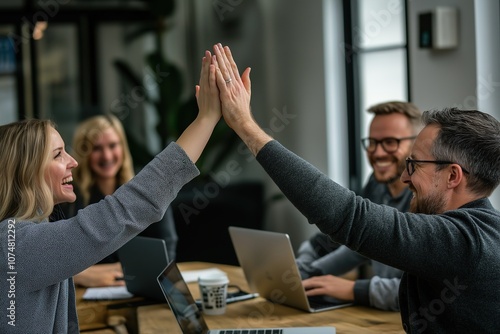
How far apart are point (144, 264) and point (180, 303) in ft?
1.90

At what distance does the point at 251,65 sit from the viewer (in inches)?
243

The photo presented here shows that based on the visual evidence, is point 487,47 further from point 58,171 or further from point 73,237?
point 73,237

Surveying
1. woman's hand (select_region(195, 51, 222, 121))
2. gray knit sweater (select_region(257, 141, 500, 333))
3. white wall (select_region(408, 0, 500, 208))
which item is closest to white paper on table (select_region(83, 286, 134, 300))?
woman's hand (select_region(195, 51, 222, 121))

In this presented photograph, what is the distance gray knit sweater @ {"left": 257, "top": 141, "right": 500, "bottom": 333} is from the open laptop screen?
0.68 m

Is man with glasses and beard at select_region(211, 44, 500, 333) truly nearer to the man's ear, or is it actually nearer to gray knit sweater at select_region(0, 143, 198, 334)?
the man's ear

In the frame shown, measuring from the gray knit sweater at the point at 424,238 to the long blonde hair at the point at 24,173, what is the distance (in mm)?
597

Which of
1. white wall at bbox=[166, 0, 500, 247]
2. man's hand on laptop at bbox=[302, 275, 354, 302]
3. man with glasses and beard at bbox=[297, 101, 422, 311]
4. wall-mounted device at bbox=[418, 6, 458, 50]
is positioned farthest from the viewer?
white wall at bbox=[166, 0, 500, 247]

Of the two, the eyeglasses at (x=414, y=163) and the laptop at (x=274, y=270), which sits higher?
the eyeglasses at (x=414, y=163)

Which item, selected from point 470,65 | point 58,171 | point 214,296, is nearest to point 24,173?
point 58,171

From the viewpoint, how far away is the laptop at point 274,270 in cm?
254

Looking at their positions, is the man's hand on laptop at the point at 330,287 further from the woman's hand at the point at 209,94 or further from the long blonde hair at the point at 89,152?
the long blonde hair at the point at 89,152

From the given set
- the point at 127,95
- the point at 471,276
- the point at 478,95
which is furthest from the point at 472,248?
the point at 127,95

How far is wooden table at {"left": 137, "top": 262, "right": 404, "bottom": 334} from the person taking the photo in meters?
2.41

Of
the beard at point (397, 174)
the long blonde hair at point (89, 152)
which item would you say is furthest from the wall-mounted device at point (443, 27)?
the long blonde hair at point (89, 152)
